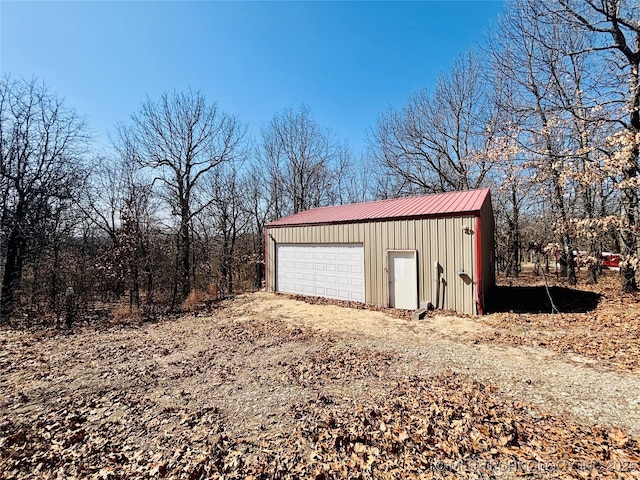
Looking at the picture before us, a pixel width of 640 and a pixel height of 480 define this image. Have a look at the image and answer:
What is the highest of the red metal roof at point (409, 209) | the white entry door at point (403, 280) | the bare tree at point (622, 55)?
the bare tree at point (622, 55)

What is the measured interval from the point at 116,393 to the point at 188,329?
11.5ft

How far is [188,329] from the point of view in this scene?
26.3 ft

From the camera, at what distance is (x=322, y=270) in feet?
37.0

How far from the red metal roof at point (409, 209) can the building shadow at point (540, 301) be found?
3112 millimetres

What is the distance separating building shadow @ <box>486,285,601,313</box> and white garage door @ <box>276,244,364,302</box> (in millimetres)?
4180

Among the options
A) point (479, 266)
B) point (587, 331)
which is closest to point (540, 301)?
point (587, 331)

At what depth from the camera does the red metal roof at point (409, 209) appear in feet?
28.2

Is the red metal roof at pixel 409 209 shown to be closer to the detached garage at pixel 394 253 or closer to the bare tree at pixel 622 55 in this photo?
the detached garage at pixel 394 253

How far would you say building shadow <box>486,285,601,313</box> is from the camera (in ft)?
27.8

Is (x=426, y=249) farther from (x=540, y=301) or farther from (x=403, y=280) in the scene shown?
(x=540, y=301)

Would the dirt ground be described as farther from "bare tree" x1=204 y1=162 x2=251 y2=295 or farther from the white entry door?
"bare tree" x1=204 y1=162 x2=251 y2=295

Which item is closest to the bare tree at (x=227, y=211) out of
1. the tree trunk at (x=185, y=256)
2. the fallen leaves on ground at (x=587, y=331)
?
the tree trunk at (x=185, y=256)

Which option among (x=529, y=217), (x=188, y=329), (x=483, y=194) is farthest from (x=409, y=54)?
(x=188, y=329)

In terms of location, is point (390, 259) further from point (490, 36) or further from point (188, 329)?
point (490, 36)
